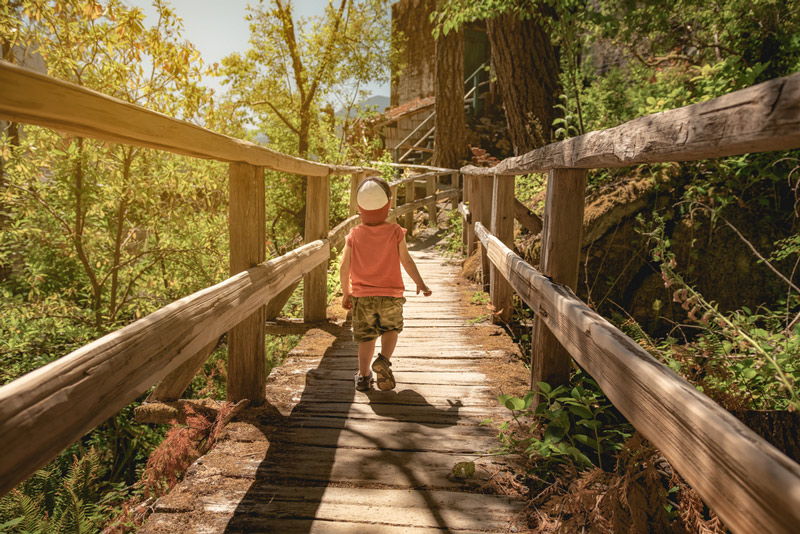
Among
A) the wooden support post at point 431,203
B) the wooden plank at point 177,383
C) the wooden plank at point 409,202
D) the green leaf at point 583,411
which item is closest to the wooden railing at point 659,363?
the green leaf at point 583,411

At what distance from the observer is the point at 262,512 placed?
212 cm

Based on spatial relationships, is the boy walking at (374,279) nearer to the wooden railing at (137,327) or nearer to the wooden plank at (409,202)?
the wooden railing at (137,327)

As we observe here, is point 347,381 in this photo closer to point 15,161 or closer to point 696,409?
point 696,409

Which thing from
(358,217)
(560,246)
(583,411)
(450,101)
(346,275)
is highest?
(450,101)

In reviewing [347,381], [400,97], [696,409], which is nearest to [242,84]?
[347,381]

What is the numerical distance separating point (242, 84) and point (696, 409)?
526 inches

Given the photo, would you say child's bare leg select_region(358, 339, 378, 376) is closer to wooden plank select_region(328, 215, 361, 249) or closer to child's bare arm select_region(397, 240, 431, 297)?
child's bare arm select_region(397, 240, 431, 297)

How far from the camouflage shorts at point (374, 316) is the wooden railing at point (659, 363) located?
1141 millimetres

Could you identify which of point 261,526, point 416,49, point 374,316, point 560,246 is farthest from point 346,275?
point 416,49

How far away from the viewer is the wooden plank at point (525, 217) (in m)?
5.42

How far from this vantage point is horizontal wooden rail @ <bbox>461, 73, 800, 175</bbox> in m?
0.96

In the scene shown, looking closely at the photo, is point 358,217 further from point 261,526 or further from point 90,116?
point 90,116

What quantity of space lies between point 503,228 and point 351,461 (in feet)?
10.1

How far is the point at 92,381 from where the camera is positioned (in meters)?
1.24
